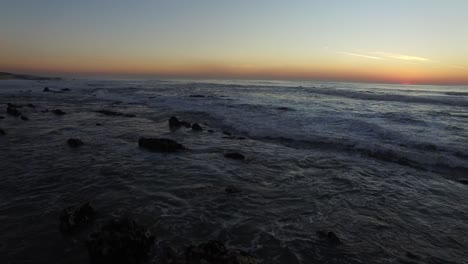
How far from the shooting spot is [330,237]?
19.7ft

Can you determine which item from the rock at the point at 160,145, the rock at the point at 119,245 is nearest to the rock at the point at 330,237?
the rock at the point at 119,245

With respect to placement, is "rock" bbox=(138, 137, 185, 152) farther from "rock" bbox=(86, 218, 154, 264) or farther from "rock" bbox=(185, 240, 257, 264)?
"rock" bbox=(185, 240, 257, 264)

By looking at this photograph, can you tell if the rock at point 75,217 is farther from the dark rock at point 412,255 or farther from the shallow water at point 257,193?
the dark rock at point 412,255

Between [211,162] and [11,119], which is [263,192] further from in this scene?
[11,119]

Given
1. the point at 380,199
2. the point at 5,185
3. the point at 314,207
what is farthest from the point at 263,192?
the point at 5,185

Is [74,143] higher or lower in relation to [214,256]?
lower

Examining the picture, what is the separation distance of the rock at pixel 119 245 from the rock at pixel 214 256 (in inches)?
30.0

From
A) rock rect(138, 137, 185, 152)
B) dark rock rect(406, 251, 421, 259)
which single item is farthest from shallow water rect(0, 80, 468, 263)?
rock rect(138, 137, 185, 152)

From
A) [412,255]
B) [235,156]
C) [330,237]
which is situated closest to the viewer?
[412,255]

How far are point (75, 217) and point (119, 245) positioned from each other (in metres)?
1.71

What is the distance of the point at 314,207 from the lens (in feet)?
24.7

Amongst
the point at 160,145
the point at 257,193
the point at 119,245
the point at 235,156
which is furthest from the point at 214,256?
the point at 160,145

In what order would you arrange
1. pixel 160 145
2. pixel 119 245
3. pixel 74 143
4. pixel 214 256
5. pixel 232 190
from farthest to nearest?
pixel 74 143, pixel 160 145, pixel 232 190, pixel 119 245, pixel 214 256

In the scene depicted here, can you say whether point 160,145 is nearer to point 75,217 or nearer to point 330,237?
point 75,217
